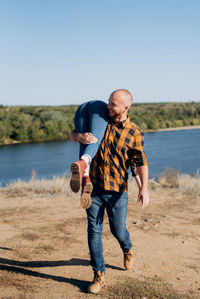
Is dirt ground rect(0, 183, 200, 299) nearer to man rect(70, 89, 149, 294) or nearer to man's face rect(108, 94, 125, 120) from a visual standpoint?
man rect(70, 89, 149, 294)

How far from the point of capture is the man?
10.2 ft

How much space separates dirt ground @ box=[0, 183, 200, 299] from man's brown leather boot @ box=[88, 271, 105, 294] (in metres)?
0.05

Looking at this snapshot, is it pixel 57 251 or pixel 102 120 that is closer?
pixel 102 120

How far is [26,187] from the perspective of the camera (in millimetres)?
8844

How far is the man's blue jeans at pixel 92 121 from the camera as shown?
10.2ft

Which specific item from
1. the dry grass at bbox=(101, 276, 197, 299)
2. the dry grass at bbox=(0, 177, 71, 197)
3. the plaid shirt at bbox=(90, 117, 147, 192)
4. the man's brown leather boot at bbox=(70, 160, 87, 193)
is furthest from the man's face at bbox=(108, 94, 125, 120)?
the dry grass at bbox=(0, 177, 71, 197)

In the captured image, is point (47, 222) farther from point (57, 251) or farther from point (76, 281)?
point (76, 281)

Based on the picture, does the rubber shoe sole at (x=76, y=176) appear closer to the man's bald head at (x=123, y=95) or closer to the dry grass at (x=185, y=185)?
the man's bald head at (x=123, y=95)

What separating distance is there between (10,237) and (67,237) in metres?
0.81

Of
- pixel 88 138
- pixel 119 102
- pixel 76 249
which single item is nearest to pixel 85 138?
pixel 88 138

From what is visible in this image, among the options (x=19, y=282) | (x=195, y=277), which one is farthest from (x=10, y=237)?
(x=195, y=277)

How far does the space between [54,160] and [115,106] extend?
2680 centimetres

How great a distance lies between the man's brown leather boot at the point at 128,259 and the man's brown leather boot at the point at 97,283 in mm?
482

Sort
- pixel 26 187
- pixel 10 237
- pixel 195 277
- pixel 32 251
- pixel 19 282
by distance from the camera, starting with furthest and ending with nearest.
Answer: pixel 26 187 < pixel 10 237 < pixel 32 251 < pixel 195 277 < pixel 19 282
